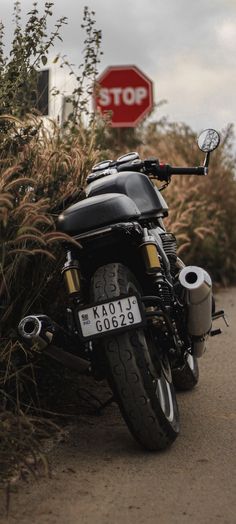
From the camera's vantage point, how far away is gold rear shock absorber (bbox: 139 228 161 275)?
4.77 m

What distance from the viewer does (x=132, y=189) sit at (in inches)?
201

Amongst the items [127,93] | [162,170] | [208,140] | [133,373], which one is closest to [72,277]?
[133,373]

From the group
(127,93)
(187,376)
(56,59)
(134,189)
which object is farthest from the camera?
(127,93)

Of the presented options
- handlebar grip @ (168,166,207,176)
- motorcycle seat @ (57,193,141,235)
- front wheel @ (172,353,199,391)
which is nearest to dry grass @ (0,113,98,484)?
motorcycle seat @ (57,193,141,235)

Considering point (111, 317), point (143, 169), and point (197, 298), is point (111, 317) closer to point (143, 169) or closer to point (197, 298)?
point (197, 298)

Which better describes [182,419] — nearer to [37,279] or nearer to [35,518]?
[37,279]

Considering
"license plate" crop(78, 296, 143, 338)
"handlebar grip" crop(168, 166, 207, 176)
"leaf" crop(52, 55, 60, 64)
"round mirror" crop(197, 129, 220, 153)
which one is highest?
"leaf" crop(52, 55, 60, 64)

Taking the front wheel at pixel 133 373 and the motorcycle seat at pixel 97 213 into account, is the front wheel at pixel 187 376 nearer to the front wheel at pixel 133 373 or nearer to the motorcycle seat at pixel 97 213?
the front wheel at pixel 133 373

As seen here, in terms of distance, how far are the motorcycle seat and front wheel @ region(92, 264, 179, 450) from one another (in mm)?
217

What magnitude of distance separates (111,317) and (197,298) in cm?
55

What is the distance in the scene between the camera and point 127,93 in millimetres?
14477

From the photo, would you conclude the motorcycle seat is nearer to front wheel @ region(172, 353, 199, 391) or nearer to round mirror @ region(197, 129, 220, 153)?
round mirror @ region(197, 129, 220, 153)

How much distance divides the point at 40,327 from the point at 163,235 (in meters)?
1.18

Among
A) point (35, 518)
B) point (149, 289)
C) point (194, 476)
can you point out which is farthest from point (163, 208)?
point (35, 518)
